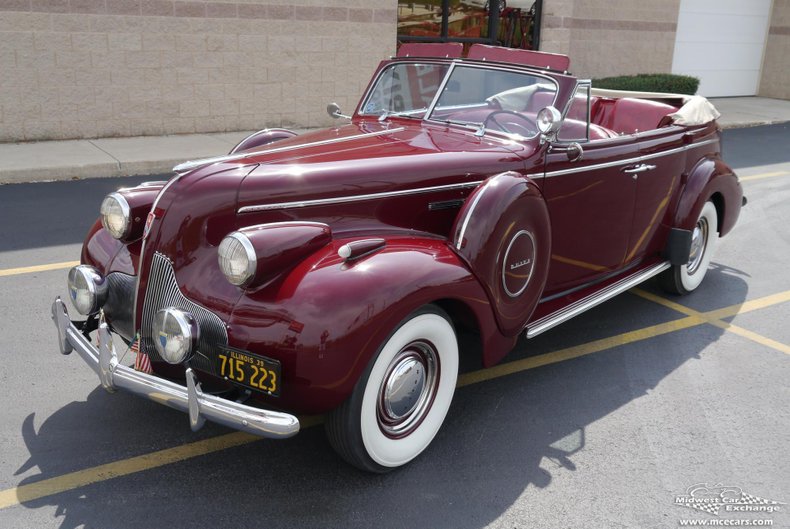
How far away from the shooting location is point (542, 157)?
4145mm

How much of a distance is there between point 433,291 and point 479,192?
630mm

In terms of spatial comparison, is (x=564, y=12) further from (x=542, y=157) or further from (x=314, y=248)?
(x=314, y=248)

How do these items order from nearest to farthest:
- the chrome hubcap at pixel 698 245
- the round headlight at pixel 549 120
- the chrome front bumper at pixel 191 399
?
the chrome front bumper at pixel 191 399, the round headlight at pixel 549 120, the chrome hubcap at pixel 698 245

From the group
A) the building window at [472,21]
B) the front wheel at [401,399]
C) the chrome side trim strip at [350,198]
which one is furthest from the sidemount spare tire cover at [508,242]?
the building window at [472,21]

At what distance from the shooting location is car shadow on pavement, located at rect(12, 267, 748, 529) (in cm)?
302

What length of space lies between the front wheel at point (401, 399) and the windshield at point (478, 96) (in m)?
1.47

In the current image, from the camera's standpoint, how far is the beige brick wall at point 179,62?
9781mm

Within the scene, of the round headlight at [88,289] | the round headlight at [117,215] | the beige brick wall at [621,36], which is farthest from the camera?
the beige brick wall at [621,36]

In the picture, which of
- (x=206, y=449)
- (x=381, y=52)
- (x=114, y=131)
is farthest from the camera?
(x=381, y=52)

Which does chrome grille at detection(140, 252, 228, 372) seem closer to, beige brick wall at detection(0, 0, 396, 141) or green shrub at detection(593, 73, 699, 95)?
beige brick wall at detection(0, 0, 396, 141)

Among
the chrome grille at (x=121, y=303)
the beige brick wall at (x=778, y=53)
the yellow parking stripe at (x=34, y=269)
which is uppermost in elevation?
the beige brick wall at (x=778, y=53)

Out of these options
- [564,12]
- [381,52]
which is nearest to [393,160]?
[381,52]

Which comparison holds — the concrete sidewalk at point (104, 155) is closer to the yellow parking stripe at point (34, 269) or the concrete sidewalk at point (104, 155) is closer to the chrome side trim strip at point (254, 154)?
the yellow parking stripe at point (34, 269)

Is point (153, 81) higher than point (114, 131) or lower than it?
higher
